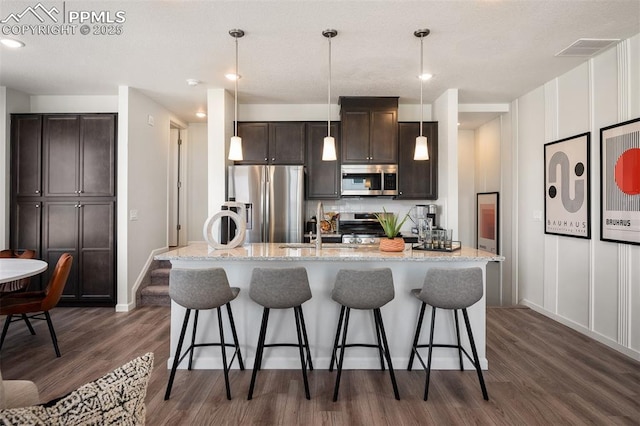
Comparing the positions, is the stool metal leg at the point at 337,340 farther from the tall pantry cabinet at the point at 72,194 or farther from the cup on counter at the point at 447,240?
the tall pantry cabinet at the point at 72,194

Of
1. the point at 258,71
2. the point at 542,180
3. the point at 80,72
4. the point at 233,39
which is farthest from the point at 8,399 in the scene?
the point at 542,180

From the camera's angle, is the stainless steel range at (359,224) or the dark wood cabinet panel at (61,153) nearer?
the dark wood cabinet panel at (61,153)

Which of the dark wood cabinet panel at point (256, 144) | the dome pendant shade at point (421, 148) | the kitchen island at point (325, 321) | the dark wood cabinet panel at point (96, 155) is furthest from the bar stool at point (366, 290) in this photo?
the dark wood cabinet panel at point (96, 155)

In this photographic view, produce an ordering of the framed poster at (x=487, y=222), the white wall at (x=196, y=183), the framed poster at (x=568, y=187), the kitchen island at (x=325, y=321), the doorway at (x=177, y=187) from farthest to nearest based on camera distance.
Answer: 1. the white wall at (x=196, y=183)
2. the doorway at (x=177, y=187)
3. the framed poster at (x=487, y=222)
4. the framed poster at (x=568, y=187)
5. the kitchen island at (x=325, y=321)

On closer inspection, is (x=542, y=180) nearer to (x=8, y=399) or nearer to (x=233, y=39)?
(x=233, y=39)

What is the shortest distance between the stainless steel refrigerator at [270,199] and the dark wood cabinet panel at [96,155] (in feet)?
5.01

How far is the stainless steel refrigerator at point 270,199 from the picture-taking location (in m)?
4.52

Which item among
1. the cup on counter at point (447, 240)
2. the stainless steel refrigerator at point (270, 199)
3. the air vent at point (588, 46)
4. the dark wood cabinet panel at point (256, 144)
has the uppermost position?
the air vent at point (588, 46)

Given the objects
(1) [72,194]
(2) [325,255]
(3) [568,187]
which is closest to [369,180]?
(3) [568,187]

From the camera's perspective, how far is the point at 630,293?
10.2 ft

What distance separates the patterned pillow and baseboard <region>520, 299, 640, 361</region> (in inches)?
151

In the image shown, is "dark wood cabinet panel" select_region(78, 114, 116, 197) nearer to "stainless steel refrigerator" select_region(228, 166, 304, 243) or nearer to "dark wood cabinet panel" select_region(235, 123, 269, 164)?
"stainless steel refrigerator" select_region(228, 166, 304, 243)

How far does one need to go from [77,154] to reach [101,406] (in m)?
4.56

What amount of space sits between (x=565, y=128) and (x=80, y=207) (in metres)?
5.86
